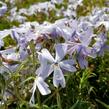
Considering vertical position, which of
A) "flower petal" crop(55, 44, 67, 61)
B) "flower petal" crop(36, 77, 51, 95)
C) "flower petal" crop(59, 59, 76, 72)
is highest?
"flower petal" crop(55, 44, 67, 61)

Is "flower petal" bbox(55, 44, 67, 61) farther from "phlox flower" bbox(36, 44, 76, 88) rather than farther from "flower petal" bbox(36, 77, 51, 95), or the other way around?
"flower petal" bbox(36, 77, 51, 95)

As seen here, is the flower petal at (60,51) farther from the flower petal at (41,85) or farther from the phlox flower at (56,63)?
the flower petal at (41,85)

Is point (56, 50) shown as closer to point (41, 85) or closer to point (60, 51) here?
point (60, 51)

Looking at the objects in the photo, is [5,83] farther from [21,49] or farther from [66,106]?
[66,106]

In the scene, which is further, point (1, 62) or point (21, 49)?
point (21, 49)

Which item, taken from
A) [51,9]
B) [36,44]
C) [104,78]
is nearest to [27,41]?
[36,44]

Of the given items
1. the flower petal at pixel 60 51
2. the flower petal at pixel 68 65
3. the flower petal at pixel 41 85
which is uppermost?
the flower petal at pixel 60 51

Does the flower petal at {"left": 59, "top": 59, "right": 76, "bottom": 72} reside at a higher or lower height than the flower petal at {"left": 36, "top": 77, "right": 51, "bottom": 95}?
higher

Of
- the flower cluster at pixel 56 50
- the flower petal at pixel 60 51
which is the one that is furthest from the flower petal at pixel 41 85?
the flower petal at pixel 60 51

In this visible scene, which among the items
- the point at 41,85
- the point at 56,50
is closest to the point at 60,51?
the point at 56,50

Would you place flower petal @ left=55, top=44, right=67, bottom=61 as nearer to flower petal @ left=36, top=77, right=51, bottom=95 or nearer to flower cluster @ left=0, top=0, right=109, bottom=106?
flower cluster @ left=0, top=0, right=109, bottom=106

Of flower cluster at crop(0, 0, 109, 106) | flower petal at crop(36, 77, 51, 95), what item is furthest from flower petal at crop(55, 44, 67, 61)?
flower petal at crop(36, 77, 51, 95)
